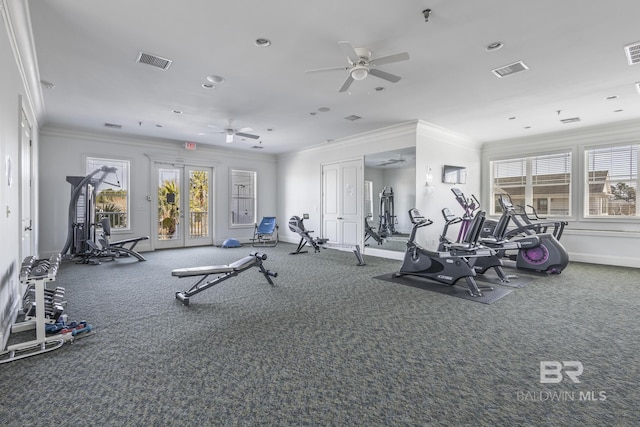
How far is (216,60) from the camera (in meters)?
3.82

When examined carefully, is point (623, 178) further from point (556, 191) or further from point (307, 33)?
point (307, 33)

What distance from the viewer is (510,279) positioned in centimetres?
492

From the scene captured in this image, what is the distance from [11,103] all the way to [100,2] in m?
1.36

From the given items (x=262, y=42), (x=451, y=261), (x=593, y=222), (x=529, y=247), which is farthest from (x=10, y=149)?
(x=593, y=222)

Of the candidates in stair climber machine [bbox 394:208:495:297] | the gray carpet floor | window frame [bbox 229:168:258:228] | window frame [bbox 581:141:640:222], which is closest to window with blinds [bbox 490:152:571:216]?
window frame [bbox 581:141:640:222]

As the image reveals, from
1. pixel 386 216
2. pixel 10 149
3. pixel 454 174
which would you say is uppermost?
pixel 454 174

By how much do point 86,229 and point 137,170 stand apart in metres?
2.00

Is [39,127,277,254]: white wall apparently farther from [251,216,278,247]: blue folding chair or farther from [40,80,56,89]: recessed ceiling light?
[40,80,56,89]: recessed ceiling light

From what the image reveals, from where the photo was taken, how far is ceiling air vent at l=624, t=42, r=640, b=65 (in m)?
3.43

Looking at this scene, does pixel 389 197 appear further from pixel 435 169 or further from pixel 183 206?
pixel 183 206

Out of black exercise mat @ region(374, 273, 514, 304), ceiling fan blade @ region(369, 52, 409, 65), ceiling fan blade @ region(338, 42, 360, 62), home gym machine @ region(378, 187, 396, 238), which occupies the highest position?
ceiling fan blade @ region(338, 42, 360, 62)

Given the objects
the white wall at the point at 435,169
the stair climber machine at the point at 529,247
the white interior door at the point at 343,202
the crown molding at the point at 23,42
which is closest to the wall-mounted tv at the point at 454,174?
the white wall at the point at 435,169

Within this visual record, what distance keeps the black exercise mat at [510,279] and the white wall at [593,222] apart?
248cm

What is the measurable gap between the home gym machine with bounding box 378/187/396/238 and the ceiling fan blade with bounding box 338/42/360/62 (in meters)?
4.11
